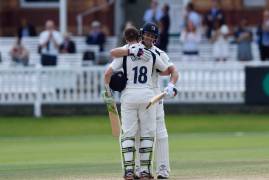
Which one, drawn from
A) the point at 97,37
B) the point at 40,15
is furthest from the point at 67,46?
the point at 40,15

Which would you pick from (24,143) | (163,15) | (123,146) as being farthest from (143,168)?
(163,15)

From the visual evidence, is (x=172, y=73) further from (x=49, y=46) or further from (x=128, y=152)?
(x=49, y=46)

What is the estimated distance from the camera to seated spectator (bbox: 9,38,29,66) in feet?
105

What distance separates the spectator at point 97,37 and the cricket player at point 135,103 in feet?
63.1

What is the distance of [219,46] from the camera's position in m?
32.6

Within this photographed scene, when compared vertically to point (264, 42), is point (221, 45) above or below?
below

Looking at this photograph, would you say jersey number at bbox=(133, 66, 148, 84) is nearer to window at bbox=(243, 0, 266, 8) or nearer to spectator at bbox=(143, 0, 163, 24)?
spectator at bbox=(143, 0, 163, 24)

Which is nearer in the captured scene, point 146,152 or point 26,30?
point 146,152

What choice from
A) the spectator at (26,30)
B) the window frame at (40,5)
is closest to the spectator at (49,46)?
the spectator at (26,30)

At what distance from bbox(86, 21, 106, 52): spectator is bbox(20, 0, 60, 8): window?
331 cm

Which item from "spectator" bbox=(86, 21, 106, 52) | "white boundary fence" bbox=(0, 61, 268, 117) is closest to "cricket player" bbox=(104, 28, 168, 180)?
"white boundary fence" bbox=(0, 61, 268, 117)

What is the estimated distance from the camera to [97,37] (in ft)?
113

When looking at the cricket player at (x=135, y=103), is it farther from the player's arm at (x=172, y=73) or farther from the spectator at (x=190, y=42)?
the spectator at (x=190, y=42)

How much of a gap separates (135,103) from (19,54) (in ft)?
58.9
